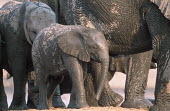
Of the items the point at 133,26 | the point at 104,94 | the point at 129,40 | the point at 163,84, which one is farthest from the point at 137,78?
the point at 163,84

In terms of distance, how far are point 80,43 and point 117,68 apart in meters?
1.51

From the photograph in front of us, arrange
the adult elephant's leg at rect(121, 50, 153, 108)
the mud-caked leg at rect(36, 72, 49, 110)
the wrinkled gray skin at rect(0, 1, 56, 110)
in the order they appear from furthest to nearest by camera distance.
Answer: the wrinkled gray skin at rect(0, 1, 56, 110)
the adult elephant's leg at rect(121, 50, 153, 108)
the mud-caked leg at rect(36, 72, 49, 110)

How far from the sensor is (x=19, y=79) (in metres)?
8.27

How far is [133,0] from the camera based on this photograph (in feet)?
22.6

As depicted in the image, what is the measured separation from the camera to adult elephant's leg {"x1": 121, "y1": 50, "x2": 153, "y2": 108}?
784 centimetres

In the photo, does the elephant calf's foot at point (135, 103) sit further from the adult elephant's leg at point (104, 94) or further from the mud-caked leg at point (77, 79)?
the mud-caked leg at point (77, 79)

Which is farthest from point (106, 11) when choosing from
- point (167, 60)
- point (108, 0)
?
point (167, 60)

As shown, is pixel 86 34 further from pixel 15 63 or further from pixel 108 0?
pixel 15 63

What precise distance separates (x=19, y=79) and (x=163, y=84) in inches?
76.3

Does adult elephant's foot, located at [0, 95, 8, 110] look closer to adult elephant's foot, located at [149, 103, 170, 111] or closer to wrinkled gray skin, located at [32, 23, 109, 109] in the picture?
wrinkled gray skin, located at [32, 23, 109, 109]

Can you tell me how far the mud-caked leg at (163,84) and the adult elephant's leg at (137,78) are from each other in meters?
1.02

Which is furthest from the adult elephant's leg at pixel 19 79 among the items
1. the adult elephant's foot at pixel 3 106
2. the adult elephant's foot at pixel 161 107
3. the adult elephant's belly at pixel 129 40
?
the adult elephant's foot at pixel 161 107

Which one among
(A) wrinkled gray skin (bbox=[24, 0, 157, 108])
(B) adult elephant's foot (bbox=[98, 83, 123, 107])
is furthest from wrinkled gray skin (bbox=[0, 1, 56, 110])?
(B) adult elephant's foot (bbox=[98, 83, 123, 107])

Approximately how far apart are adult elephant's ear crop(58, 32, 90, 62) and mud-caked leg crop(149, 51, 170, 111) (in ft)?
2.02
